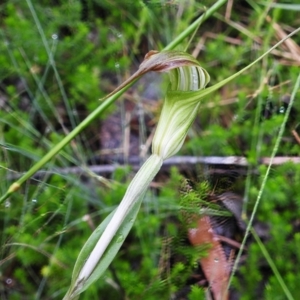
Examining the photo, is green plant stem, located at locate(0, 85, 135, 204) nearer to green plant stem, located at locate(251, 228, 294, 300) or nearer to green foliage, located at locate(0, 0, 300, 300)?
green foliage, located at locate(0, 0, 300, 300)

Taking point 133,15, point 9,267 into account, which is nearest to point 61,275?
point 9,267

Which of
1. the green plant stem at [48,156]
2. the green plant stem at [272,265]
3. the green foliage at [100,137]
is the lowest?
the green plant stem at [272,265]

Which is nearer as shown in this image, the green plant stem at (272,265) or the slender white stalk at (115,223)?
the slender white stalk at (115,223)

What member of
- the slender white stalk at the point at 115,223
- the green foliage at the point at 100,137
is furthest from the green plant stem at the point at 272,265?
the slender white stalk at the point at 115,223

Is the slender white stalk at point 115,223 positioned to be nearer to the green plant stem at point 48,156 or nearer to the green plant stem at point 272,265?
the green plant stem at point 48,156

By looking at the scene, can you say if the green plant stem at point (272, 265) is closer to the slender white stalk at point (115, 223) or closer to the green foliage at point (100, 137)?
the green foliage at point (100, 137)

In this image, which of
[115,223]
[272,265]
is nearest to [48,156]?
[115,223]

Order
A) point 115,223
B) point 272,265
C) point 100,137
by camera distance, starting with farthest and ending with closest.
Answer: point 100,137
point 272,265
point 115,223

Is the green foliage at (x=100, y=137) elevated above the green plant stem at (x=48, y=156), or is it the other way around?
the green plant stem at (x=48, y=156)

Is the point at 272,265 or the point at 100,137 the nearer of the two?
the point at 272,265

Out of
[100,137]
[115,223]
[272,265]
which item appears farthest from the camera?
[100,137]

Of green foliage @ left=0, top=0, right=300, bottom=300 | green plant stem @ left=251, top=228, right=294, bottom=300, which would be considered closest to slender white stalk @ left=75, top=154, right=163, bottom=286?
green foliage @ left=0, top=0, right=300, bottom=300

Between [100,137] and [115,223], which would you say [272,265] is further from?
[100,137]
